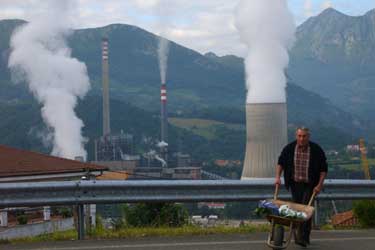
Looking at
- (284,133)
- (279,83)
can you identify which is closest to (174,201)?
(284,133)

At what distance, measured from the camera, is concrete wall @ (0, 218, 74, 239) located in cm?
880

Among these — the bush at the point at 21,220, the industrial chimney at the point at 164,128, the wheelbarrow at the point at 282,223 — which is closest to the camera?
the wheelbarrow at the point at 282,223

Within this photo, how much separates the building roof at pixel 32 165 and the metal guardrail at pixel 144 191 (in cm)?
422

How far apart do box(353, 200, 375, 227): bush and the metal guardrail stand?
1.05 ft

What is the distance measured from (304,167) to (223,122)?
10204 cm

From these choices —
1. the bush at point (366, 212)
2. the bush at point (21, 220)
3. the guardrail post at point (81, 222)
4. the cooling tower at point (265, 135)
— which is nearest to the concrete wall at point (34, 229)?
the bush at point (21, 220)

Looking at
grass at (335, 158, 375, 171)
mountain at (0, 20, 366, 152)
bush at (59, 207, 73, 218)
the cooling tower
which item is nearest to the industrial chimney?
grass at (335, 158, 375, 171)

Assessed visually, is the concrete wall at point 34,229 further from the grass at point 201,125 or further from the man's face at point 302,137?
the grass at point 201,125

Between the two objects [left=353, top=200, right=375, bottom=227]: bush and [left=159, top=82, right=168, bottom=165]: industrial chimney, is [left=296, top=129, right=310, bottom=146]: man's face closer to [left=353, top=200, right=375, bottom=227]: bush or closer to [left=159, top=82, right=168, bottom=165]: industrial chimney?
[left=353, top=200, right=375, bottom=227]: bush

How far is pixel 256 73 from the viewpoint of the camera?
42625 mm

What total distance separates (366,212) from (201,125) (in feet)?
314

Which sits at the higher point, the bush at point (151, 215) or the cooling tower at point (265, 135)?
the cooling tower at point (265, 135)

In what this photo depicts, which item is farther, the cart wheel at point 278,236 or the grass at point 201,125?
the grass at point 201,125

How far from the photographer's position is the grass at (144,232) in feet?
27.0
